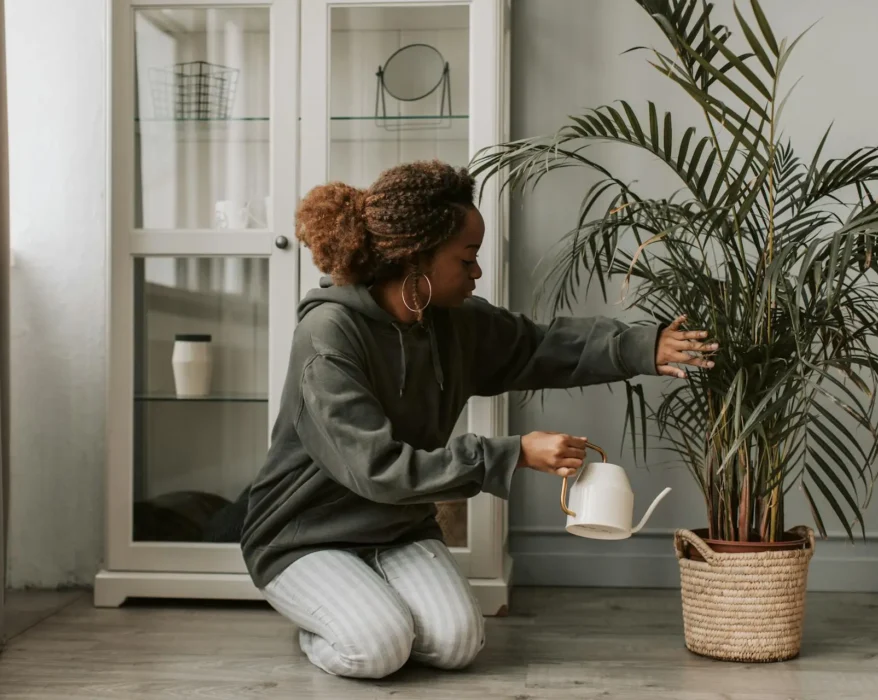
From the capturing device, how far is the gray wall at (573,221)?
2648 mm

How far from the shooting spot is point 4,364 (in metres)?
2.25

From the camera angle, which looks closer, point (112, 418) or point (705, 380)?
point (705, 380)

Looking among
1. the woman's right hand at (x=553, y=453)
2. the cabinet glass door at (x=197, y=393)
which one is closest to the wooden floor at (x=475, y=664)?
the cabinet glass door at (x=197, y=393)

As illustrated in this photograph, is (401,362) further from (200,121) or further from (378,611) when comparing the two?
(200,121)

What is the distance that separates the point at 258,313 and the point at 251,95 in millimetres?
519

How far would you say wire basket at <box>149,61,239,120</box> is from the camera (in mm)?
2471

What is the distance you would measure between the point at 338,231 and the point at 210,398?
0.77 m

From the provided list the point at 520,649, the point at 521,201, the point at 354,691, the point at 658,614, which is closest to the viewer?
the point at 354,691

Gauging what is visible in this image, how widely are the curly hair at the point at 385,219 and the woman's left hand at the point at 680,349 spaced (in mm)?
457

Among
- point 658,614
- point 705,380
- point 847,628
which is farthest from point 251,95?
point 847,628

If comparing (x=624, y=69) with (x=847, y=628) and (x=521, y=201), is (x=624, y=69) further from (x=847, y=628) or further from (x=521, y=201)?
(x=847, y=628)

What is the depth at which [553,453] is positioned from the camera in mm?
1768

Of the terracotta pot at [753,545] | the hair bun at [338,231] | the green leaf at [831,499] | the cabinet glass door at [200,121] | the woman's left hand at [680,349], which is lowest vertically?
the terracotta pot at [753,545]

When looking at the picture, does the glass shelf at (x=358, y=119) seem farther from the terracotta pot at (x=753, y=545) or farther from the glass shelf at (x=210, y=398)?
the terracotta pot at (x=753, y=545)
